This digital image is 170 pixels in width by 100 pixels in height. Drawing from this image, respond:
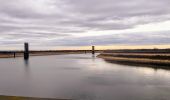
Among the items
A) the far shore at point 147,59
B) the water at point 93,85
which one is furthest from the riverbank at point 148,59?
the water at point 93,85

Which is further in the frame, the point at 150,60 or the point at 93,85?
the point at 150,60

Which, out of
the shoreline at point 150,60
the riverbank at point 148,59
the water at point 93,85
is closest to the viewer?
the water at point 93,85

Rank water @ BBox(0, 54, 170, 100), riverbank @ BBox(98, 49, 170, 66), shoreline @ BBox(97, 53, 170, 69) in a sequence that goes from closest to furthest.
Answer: water @ BBox(0, 54, 170, 100) → shoreline @ BBox(97, 53, 170, 69) → riverbank @ BBox(98, 49, 170, 66)

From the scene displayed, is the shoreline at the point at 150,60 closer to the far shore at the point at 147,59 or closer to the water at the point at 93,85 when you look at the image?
the far shore at the point at 147,59

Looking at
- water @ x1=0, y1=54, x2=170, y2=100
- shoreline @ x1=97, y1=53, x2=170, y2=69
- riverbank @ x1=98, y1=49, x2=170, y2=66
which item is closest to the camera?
water @ x1=0, y1=54, x2=170, y2=100

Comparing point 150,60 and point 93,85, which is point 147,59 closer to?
point 150,60

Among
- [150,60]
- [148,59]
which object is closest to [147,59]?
[148,59]

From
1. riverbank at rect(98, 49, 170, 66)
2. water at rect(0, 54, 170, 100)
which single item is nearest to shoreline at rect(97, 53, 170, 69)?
riverbank at rect(98, 49, 170, 66)

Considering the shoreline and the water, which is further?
the shoreline

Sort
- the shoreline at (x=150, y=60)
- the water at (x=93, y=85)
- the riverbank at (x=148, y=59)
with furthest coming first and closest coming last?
1. the riverbank at (x=148, y=59)
2. the shoreline at (x=150, y=60)
3. the water at (x=93, y=85)

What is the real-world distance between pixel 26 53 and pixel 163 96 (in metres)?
53.6

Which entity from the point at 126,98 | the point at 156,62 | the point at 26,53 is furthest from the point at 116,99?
the point at 26,53

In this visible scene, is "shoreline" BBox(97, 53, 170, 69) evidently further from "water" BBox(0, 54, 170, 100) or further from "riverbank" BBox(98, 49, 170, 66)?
"water" BBox(0, 54, 170, 100)

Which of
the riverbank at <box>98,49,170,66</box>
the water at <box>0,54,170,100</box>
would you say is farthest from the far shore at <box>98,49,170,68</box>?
the water at <box>0,54,170,100</box>
